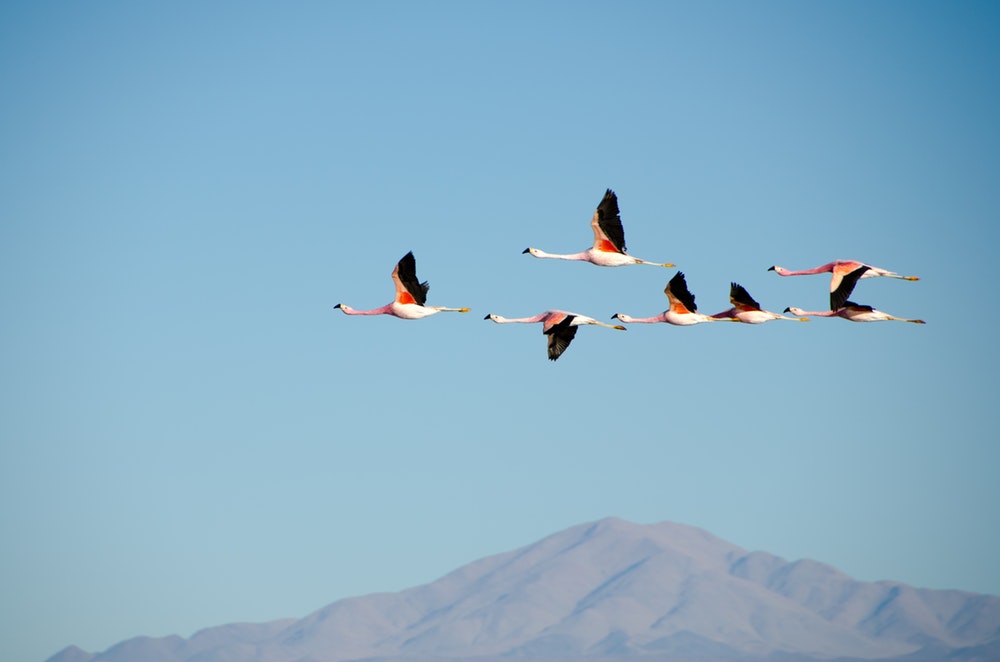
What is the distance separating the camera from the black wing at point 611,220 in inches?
2389

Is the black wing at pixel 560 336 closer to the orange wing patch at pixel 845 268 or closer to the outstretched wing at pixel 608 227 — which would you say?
the outstretched wing at pixel 608 227

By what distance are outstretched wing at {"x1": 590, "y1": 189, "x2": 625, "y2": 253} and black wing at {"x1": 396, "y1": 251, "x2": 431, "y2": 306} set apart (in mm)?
7009

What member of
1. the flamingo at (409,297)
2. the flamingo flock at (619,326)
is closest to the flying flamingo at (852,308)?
the flamingo flock at (619,326)

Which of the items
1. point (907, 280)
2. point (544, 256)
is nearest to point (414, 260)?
point (544, 256)

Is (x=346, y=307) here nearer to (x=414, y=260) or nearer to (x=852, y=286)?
(x=414, y=260)

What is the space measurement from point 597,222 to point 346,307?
42.3ft

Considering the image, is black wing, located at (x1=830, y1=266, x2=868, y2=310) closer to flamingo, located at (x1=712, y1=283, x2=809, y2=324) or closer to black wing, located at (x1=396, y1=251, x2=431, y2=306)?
flamingo, located at (x1=712, y1=283, x2=809, y2=324)

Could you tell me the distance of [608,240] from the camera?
6216 cm

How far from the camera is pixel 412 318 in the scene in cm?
6350

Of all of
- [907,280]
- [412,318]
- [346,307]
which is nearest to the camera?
[907,280]

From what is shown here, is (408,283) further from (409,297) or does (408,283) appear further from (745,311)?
(745,311)

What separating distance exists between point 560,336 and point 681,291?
5.72 m

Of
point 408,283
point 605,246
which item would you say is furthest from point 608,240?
point 408,283

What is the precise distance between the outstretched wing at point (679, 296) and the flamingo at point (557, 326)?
3449mm
